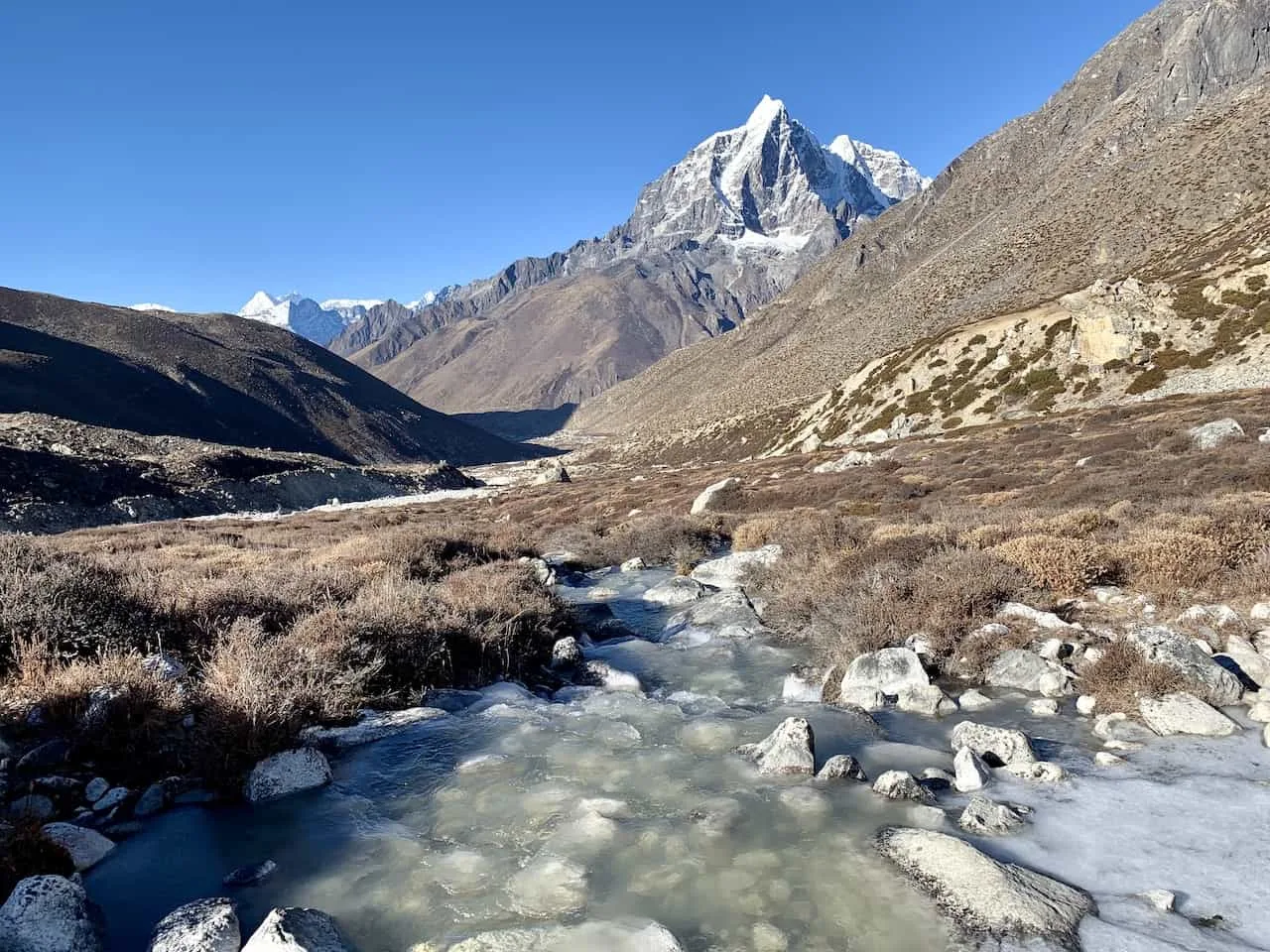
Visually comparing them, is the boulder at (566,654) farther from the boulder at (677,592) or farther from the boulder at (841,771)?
the boulder at (841,771)

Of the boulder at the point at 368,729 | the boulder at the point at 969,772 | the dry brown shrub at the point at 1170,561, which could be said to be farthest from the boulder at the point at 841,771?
the dry brown shrub at the point at 1170,561

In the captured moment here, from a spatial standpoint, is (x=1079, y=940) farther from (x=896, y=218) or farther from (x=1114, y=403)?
(x=896, y=218)

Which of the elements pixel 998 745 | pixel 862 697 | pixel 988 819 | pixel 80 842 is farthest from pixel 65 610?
pixel 998 745

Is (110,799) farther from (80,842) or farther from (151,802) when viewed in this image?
(80,842)

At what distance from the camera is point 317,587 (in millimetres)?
11773

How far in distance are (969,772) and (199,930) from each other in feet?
21.1

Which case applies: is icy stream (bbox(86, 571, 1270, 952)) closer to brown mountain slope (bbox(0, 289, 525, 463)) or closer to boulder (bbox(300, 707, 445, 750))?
boulder (bbox(300, 707, 445, 750))

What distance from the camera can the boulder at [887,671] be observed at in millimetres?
8984

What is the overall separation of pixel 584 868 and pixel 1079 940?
350 cm

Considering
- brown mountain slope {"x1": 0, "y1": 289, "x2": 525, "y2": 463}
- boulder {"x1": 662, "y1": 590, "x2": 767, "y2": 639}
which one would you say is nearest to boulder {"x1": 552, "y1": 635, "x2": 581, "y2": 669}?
boulder {"x1": 662, "y1": 590, "x2": 767, "y2": 639}

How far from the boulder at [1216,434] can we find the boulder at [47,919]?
28013mm

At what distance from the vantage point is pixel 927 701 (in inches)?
336

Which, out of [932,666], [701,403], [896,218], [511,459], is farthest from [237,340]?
[932,666]

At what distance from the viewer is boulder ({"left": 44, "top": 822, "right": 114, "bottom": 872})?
213 inches
